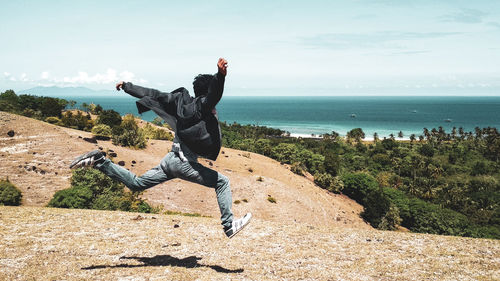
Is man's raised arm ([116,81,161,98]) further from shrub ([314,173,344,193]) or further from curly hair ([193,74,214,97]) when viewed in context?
shrub ([314,173,344,193])

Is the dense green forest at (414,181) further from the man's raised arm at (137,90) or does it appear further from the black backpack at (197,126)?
the man's raised arm at (137,90)

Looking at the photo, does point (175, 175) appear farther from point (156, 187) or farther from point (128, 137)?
point (128, 137)

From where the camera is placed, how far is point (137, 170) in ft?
110

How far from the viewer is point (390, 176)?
72375 mm

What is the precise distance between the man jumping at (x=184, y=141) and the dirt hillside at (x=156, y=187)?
21.8 metres

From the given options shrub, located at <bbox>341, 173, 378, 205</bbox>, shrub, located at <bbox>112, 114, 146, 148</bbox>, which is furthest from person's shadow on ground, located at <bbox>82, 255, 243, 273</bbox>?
shrub, located at <bbox>341, 173, 378, 205</bbox>

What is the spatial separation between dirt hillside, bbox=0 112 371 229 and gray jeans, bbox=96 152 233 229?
2170cm

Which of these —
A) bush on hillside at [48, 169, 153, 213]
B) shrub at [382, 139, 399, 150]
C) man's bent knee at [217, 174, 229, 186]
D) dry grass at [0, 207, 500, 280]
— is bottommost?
shrub at [382, 139, 399, 150]

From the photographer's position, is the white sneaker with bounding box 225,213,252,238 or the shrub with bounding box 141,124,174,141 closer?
the white sneaker with bounding box 225,213,252,238

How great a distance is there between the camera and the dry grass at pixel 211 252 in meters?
8.19

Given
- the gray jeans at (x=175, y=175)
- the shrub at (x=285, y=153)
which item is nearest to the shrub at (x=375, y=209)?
the shrub at (x=285, y=153)

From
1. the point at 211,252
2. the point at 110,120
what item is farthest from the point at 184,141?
the point at 110,120

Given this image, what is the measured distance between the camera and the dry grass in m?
8.19

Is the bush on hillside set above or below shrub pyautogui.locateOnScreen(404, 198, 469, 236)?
above
